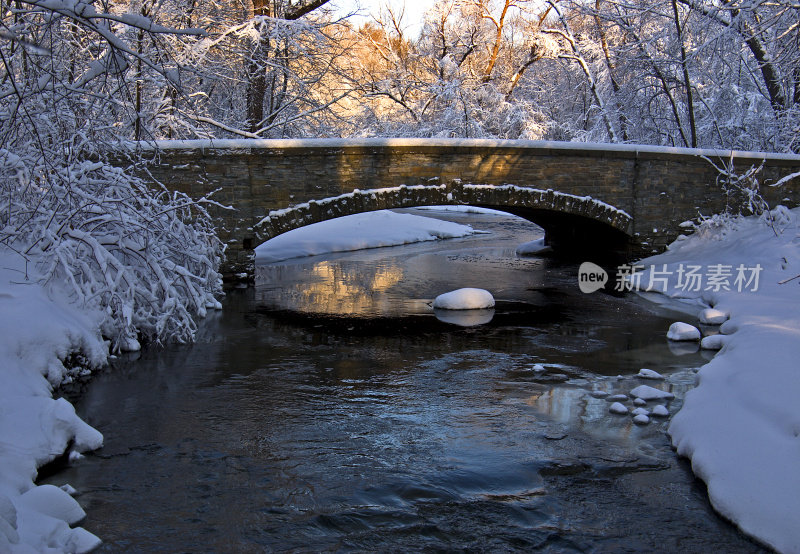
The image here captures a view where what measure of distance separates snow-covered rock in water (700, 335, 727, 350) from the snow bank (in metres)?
10.6

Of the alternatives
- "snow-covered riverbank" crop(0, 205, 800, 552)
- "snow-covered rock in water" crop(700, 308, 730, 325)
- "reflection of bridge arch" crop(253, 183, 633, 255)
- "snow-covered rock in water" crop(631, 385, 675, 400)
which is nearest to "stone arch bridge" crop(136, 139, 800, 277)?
"reflection of bridge arch" crop(253, 183, 633, 255)

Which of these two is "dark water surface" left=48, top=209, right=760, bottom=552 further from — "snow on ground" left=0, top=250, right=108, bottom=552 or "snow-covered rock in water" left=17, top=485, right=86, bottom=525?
"snow on ground" left=0, top=250, right=108, bottom=552

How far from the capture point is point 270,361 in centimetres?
854

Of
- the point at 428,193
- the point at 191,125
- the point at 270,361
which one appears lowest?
the point at 270,361

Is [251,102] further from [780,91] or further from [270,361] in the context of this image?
[780,91]

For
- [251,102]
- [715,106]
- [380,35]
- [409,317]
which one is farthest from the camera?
[380,35]

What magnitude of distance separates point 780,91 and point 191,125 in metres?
13.5

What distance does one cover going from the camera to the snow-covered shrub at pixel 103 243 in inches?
324

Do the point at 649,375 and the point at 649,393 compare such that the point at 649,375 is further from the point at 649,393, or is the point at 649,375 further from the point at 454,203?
the point at 454,203

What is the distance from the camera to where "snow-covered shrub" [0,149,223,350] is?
8.23 metres

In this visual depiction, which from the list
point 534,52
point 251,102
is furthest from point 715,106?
point 251,102

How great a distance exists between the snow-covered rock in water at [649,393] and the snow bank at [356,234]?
11419mm

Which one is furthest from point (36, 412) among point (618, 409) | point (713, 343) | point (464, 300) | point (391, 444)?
point (713, 343)

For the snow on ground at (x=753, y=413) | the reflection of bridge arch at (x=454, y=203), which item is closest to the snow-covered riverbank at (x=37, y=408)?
the snow on ground at (x=753, y=413)
